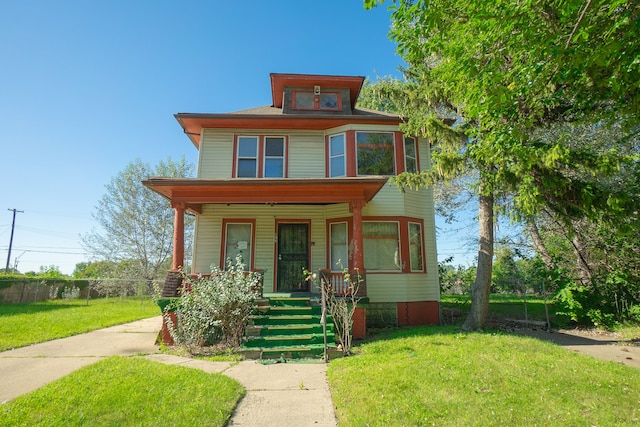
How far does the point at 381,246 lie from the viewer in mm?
10109

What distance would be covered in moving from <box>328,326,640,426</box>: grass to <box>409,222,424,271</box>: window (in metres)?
4.05

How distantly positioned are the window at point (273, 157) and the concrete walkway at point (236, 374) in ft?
19.8

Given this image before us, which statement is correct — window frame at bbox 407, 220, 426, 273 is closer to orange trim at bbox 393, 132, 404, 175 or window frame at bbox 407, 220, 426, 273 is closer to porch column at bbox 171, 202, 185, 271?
orange trim at bbox 393, 132, 404, 175

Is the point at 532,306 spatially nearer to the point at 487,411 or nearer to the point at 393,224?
the point at 393,224

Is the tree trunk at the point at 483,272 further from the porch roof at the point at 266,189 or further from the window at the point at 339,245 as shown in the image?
the window at the point at 339,245

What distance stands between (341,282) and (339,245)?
6.04 feet

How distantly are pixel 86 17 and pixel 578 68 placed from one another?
10.9 meters

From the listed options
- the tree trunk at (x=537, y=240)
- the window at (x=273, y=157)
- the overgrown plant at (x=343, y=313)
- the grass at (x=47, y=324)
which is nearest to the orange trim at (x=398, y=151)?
the window at (x=273, y=157)

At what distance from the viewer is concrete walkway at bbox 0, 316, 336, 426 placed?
12.1 ft

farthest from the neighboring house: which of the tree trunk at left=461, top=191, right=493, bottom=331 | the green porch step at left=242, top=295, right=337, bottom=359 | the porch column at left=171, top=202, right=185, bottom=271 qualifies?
the green porch step at left=242, top=295, right=337, bottom=359

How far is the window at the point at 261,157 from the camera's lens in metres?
10.8

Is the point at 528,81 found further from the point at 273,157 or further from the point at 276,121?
the point at 273,157

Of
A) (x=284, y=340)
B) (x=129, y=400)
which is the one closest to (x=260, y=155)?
(x=284, y=340)

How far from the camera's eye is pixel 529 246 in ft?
51.3
